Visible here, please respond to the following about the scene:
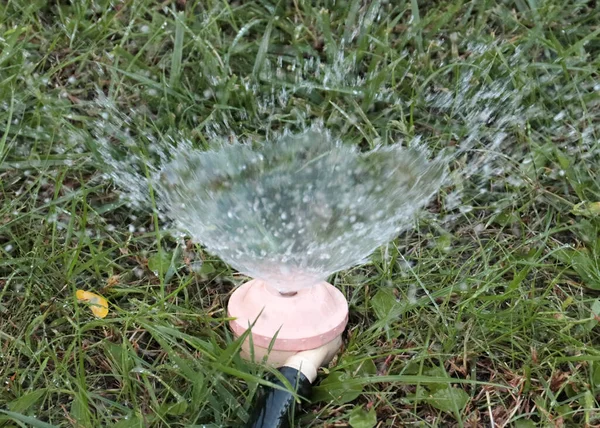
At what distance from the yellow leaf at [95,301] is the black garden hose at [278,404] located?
47 cm

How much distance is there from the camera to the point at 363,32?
8.45 feet

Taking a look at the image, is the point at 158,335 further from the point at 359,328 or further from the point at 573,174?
the point at 573,174

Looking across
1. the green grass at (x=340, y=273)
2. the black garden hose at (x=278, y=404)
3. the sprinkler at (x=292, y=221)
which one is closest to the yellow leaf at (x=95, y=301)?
the green grass at (x=340, y=273)

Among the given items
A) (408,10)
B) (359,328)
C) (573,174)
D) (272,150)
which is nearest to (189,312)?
(359,328)

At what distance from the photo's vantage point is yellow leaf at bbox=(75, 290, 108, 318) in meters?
1.82

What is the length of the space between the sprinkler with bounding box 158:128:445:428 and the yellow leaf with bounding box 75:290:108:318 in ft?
0.91

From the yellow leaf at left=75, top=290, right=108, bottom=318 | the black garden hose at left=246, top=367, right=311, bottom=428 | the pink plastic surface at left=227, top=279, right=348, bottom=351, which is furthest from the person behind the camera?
the yellow leaf at left=75, top=290, right=108, bottom=318

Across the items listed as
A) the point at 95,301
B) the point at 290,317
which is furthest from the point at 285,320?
the point at 95,301

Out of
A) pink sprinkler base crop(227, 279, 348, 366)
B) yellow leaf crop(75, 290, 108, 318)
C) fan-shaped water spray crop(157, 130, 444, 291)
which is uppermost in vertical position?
pink sprinkler base crop(227, 279, 348, 366)

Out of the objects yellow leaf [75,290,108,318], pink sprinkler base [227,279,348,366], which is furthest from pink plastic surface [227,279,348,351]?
yellow leaf [75,290,108,318]

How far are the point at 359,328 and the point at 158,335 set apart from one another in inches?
17.8

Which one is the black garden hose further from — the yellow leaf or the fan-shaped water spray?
the yellow leaf

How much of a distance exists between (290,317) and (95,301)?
50 centimetres

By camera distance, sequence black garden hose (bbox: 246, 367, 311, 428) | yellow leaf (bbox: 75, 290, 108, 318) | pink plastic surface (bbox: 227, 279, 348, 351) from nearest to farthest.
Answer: black garden hose (bbox: 246, 367, 311, 428), pink plastic surface (bbox: 227, 279, 348, 351), yellow leaf (bbox: 75, 290, 108, 318)
